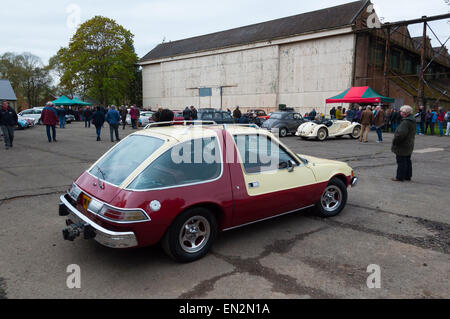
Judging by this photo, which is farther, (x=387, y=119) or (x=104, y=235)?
(x=387, y=119)

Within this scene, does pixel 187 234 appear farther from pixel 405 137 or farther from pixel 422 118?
pixel 422 118

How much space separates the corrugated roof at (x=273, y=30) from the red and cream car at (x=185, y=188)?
29.3 m

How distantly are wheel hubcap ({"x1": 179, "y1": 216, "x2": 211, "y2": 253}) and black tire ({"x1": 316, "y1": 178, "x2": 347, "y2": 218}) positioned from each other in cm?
203

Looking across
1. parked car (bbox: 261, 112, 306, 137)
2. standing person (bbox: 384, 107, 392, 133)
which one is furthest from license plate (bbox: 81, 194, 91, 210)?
standing person (bbox: 384, 107, 392, 133)

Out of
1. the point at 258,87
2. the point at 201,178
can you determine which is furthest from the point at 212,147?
the point at 258,87

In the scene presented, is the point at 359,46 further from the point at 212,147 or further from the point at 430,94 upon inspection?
the point at 212,147

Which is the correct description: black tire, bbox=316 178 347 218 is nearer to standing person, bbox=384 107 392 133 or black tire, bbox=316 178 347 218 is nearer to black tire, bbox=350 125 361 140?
black tire, bbox=350 125 361 140

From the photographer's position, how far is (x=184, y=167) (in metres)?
3.58

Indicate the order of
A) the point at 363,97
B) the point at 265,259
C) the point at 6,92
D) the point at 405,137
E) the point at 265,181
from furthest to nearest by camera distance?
1. the point at 6,92
2. the point at 363,97
3. the point at 405,137
4. the point at 265,181
5. the point at 265,259

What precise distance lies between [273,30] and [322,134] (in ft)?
76.1

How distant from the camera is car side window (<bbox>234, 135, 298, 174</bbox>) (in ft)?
13.3

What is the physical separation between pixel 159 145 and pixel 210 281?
153cm

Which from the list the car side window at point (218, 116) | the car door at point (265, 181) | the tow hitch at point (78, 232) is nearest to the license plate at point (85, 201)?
the tow hitch at point (78, 232)

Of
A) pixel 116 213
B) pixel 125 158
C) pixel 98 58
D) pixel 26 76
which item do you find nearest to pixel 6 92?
pixel 98 58
